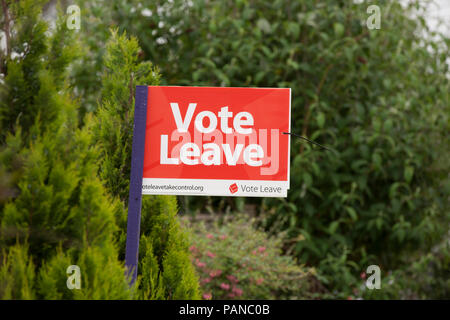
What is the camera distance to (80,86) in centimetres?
417

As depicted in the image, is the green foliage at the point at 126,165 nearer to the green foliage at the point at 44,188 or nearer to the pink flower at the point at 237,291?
the green foliage at the point at 44,188

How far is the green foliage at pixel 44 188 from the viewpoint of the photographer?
133 cm

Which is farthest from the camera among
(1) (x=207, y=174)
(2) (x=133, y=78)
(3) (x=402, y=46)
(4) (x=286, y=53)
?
(3) (x=402, y=46)

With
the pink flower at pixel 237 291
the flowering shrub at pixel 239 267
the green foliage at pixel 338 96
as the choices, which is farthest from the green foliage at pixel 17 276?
the green foliage at pixel 338 96

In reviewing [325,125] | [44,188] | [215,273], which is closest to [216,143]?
[44,188]

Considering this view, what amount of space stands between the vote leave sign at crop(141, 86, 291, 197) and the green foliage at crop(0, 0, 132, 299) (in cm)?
25

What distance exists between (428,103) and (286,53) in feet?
5.11

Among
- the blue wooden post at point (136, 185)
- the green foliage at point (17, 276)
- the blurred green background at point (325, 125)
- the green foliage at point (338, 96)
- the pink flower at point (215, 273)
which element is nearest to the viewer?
the green foliage at point (17, 276)

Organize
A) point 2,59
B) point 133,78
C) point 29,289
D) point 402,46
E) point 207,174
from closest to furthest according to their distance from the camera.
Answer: point 29,289
point 2,59
point 207,174
point 133,78
point 402,46

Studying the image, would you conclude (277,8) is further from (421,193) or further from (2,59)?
(2,59)

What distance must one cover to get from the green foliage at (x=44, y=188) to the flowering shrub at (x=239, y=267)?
2070 mm

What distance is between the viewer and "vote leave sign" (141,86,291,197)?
158cm
